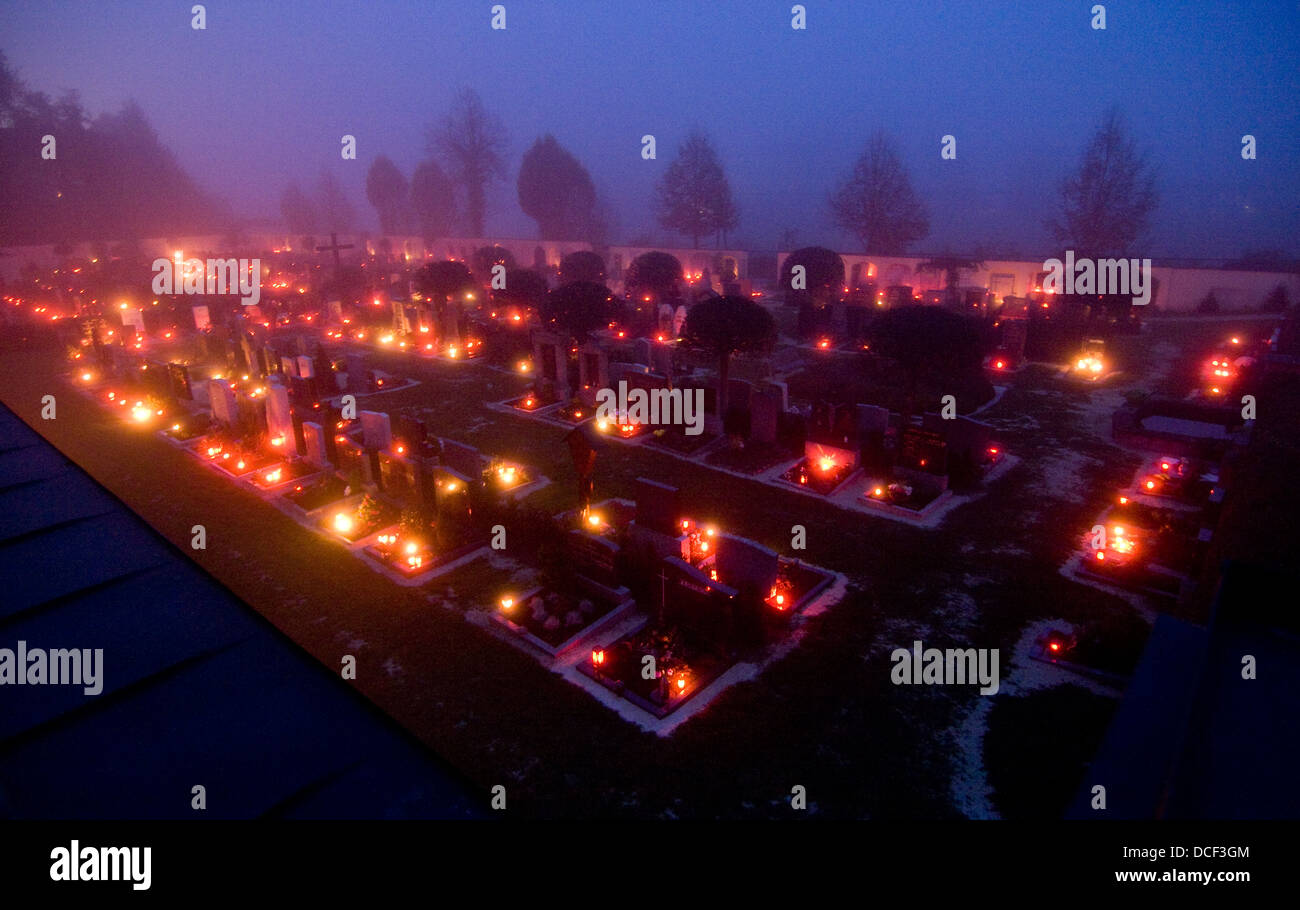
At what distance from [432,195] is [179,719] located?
82.7 meters

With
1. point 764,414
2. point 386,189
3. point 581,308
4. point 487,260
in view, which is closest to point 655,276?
point 581,308

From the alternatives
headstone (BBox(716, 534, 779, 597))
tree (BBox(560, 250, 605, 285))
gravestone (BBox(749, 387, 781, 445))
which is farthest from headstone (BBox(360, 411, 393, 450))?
tree (BBox(560, 250, 605, 285))

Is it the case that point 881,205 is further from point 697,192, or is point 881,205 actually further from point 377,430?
point 377,430

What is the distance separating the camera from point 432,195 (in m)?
76.8

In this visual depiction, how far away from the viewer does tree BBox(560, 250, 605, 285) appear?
125 feet

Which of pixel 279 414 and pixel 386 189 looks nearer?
pixel 279 414

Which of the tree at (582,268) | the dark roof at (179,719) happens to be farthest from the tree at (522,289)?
the dark roof at (179,719)

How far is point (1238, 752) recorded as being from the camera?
465 cm

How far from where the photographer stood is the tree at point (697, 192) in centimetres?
6031

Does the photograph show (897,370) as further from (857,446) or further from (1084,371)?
(857,446)

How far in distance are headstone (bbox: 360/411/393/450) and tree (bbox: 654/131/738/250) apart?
50.4m

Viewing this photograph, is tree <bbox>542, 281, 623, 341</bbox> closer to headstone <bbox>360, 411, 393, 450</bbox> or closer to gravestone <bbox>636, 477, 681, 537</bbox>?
headstone <bbox>360, 411, 393, 450</bbox>
